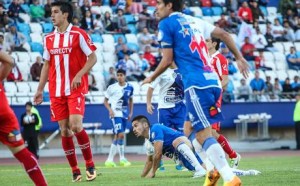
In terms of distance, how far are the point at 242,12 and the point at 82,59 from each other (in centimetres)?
2388

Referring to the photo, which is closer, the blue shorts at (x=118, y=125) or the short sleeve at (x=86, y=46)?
the short sleeve at (x=86, y=46)

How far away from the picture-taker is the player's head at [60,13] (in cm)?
1510

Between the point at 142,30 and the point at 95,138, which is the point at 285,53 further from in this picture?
the point at 95,138

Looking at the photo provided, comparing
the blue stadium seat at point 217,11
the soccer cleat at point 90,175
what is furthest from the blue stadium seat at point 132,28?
the soccer cleat at point 90,175

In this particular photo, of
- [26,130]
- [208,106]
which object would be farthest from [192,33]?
→ [26,130]

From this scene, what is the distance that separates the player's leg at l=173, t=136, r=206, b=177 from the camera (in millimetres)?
15266

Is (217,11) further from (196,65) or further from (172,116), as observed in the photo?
(196,65)

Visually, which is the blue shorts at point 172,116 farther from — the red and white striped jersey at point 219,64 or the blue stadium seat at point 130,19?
the blue stadium seat at point 130,19

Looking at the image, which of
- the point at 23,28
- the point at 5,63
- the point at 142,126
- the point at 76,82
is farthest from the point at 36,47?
the point at 5,63

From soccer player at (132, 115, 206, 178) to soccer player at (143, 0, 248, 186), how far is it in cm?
417

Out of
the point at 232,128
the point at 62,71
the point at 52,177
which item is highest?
the point at 62,71

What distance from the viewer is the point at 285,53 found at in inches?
1491

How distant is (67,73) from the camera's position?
592 inches

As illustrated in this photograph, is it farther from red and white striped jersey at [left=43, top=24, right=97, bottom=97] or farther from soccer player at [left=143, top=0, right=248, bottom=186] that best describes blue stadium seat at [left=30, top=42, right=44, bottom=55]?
soccer player at [left=143, top=0, right=248, bottom=186]
